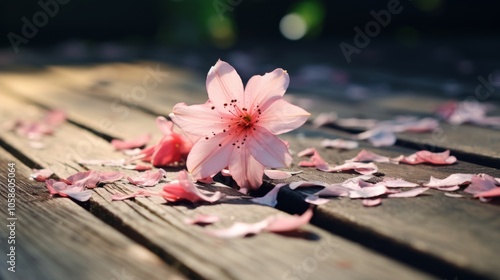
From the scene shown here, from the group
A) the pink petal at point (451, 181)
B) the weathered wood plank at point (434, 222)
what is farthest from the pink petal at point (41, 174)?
the pink petal at point (451, 181)

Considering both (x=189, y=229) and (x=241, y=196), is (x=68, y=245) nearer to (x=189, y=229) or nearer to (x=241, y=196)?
(x=189, y=229)

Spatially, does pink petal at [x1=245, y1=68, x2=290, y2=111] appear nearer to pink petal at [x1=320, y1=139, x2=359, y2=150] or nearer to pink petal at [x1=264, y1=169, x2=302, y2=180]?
pink petal at [x1=264, y1=169, x2=302, y2=180]

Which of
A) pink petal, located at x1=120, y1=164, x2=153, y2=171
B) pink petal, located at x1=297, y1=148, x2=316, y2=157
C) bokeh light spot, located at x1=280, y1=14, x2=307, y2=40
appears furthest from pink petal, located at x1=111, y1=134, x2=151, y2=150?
bokeh light spot, located at x1=280, y1=14, x2=307, y2=40

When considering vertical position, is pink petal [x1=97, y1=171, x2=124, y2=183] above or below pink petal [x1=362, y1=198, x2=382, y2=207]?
above

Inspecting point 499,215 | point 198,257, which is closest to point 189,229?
point 198,257

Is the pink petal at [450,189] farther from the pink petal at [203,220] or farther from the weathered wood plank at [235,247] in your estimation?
the pink petal at [203,220]
